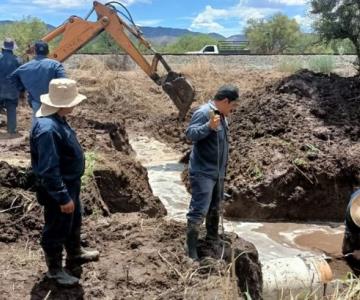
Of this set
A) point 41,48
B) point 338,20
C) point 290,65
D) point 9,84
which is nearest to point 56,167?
point 41,48

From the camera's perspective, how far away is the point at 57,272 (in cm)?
512

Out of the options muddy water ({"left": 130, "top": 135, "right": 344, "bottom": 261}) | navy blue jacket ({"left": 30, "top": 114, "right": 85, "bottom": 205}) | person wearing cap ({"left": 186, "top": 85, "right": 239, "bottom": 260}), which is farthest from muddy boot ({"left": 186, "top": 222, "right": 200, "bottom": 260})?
muddy water ({"left": 130, "top": 135, "right": 344, "bottom": 261})

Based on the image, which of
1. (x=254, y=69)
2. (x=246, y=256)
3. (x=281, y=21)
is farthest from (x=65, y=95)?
(x=281, y=21)

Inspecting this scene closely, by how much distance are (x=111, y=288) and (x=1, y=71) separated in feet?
25.7

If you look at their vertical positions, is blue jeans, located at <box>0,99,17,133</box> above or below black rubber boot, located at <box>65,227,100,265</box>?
above

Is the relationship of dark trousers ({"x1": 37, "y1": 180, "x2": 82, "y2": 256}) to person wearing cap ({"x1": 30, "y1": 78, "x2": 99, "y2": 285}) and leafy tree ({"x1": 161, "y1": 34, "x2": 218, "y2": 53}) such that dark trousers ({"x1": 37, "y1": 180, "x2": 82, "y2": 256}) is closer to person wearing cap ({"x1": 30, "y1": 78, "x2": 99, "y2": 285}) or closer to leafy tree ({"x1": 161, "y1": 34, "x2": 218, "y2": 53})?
person wearing cap ({"x1": 30, "y1": 78, "x2": 99, "y2": 285})

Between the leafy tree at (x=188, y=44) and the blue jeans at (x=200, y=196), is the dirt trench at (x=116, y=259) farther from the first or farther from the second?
the leafy tree at (x=188, y=44)

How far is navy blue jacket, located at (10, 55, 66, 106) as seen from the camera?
8.94 meters

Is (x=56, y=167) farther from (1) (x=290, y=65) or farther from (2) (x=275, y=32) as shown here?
(2) (x=275, y=32)

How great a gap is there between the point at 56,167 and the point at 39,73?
180 inches

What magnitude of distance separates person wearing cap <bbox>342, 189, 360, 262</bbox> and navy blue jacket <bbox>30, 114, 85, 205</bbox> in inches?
157

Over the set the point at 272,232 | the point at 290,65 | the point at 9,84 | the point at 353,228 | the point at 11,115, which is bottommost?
the point at 272,232

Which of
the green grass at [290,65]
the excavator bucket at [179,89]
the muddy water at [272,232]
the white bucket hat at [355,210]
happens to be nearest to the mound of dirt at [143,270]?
the white bucket hat at [355,210]

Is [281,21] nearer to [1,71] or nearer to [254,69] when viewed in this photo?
[254,69]
